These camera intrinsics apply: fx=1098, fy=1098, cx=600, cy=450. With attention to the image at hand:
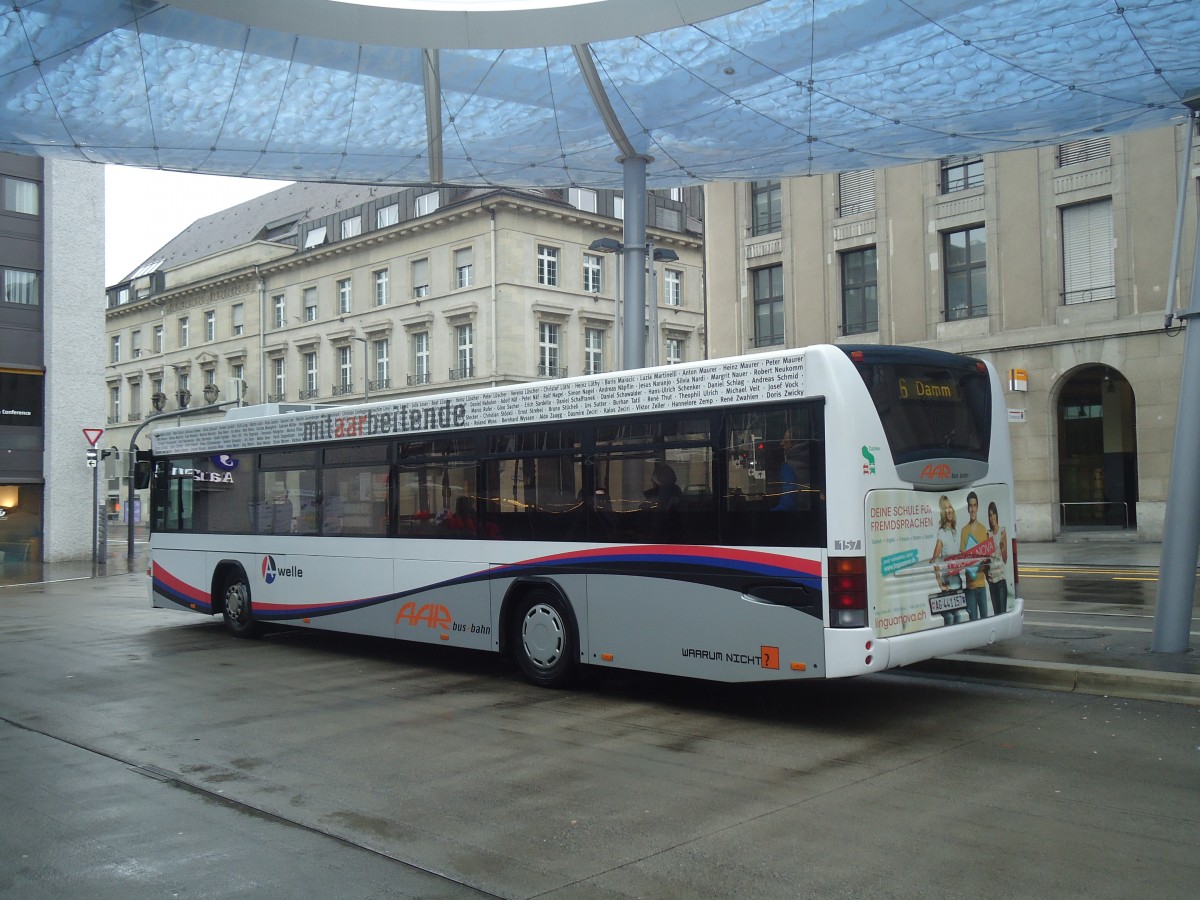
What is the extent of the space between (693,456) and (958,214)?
84.7ft

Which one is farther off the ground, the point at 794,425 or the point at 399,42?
the point at 399,42

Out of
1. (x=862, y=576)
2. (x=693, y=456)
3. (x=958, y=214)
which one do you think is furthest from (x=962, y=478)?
(x=958, y=214)

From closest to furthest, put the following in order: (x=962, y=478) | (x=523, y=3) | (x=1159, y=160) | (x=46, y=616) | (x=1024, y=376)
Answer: (x=962, y=478) < (x=523, y=3) < (x=46, y=616) < (x=1159, y=160) < (x=1024, y=376)

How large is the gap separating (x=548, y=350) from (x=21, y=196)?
2566 centimetres

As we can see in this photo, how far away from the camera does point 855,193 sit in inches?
1372

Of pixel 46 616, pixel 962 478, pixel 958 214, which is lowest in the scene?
pixel 46 616

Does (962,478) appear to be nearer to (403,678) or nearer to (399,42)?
(403,678)

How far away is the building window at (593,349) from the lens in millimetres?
54438

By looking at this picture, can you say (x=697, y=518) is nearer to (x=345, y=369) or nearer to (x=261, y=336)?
(x=345, y=369)

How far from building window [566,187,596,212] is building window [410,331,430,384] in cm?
1010

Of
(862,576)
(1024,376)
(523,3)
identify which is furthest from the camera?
(1024,376)

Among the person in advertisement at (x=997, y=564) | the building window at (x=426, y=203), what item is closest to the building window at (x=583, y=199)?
the building window at (x=426, y=203)

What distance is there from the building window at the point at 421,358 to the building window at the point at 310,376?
787 centimetres

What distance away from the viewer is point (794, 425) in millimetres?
8453
